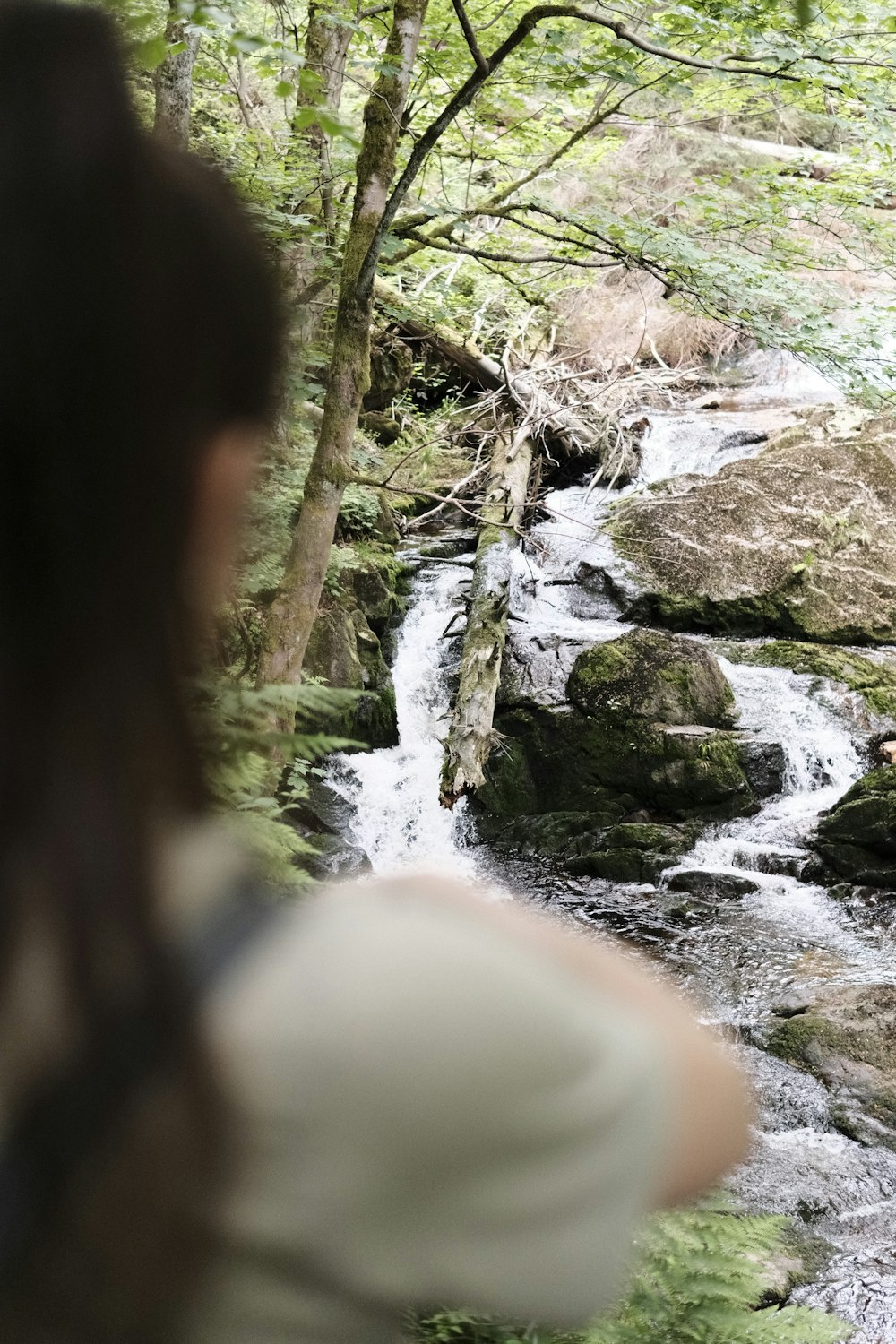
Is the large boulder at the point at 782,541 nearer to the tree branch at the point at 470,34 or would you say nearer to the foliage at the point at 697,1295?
the tree branch at the point at 470,34

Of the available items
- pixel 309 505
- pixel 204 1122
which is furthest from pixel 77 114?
pixel 309 505

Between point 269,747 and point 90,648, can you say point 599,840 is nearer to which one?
A: point 269,747

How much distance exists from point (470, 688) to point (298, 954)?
821cm

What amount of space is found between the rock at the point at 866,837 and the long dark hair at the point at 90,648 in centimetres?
794

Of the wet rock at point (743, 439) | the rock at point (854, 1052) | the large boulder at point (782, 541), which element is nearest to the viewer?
the rock at point (854, 1052)

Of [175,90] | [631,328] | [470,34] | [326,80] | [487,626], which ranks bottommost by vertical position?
[487,626]

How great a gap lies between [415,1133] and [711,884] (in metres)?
7.60

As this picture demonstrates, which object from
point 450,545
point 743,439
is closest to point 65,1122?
point 450,545

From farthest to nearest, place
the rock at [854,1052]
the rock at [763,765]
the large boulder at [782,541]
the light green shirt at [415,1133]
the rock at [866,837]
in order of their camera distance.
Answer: the large boulder at [782,541] → the rock at [763,765] → the rock at [866,837] → the rock at [854,1052] → the light green shirt at [415,1133]

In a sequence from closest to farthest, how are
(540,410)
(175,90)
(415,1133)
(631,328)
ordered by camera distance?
(415,1133) < (175,90) < (540,410) < (631,328)

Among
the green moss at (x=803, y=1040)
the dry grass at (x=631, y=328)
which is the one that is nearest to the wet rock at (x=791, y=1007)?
the green moss at (x=803, y=1040)

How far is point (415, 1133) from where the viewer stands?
541 mm

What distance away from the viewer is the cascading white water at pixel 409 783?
337 inches

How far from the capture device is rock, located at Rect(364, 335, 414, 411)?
10031 millimetres
